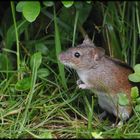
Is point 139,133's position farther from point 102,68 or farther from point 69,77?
point 69,77

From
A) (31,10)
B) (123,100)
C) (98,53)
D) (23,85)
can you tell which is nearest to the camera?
(123,100)

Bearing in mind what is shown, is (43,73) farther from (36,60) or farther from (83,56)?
(83,56)

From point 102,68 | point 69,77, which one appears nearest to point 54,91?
point 69,77

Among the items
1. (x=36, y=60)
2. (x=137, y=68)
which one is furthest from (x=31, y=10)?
(x=137, y=68)

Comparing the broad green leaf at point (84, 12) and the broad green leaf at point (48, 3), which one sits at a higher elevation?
the broad green leaf at point (48, 3)

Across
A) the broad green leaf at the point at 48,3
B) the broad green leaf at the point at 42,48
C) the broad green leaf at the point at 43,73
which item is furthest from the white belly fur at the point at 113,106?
the broad green leaf at the point at 48,3

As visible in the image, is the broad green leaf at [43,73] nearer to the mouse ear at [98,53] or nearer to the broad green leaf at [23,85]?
the broad green leaf at [23,85]
